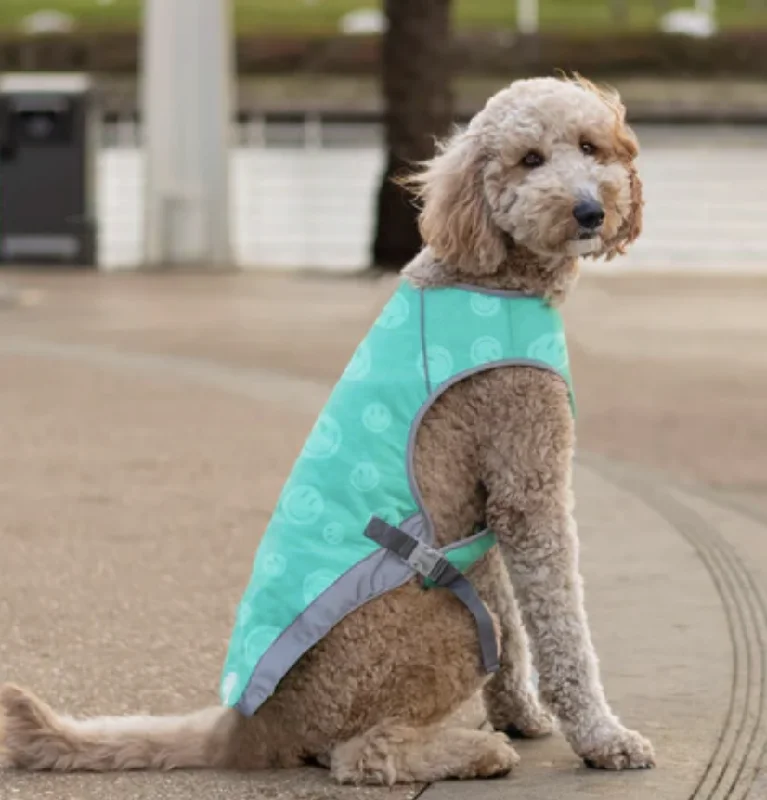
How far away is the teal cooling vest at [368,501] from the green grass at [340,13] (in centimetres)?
4021

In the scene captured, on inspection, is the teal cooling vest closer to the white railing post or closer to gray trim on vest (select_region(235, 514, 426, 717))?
gray trim on vest (select_region(235, 514, 426, 717))

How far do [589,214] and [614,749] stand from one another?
118 cm

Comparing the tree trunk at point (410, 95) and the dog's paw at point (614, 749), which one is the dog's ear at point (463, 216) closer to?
the dog's paw at point (614, 749)

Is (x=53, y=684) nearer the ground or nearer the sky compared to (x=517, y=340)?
nearer the ground

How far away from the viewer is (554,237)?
4.70 meters

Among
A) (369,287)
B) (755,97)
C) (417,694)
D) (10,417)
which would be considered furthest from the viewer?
(755,97)

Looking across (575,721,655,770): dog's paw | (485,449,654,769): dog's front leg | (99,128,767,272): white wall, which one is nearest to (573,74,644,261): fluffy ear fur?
(485,449,654,769): dog's front leg

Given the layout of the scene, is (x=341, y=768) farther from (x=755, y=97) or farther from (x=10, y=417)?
(x=755, y=97)

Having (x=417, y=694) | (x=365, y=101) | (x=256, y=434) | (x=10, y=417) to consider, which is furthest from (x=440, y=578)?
(x=365, y=101)

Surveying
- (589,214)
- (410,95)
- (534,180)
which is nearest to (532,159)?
(534,180)

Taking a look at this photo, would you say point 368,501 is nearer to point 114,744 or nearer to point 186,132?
point 114,744

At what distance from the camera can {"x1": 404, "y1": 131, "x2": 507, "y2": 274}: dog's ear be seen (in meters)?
4.75

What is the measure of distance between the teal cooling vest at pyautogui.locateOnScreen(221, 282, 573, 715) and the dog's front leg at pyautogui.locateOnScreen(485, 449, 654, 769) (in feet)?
0.33

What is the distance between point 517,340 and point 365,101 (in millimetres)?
27720
